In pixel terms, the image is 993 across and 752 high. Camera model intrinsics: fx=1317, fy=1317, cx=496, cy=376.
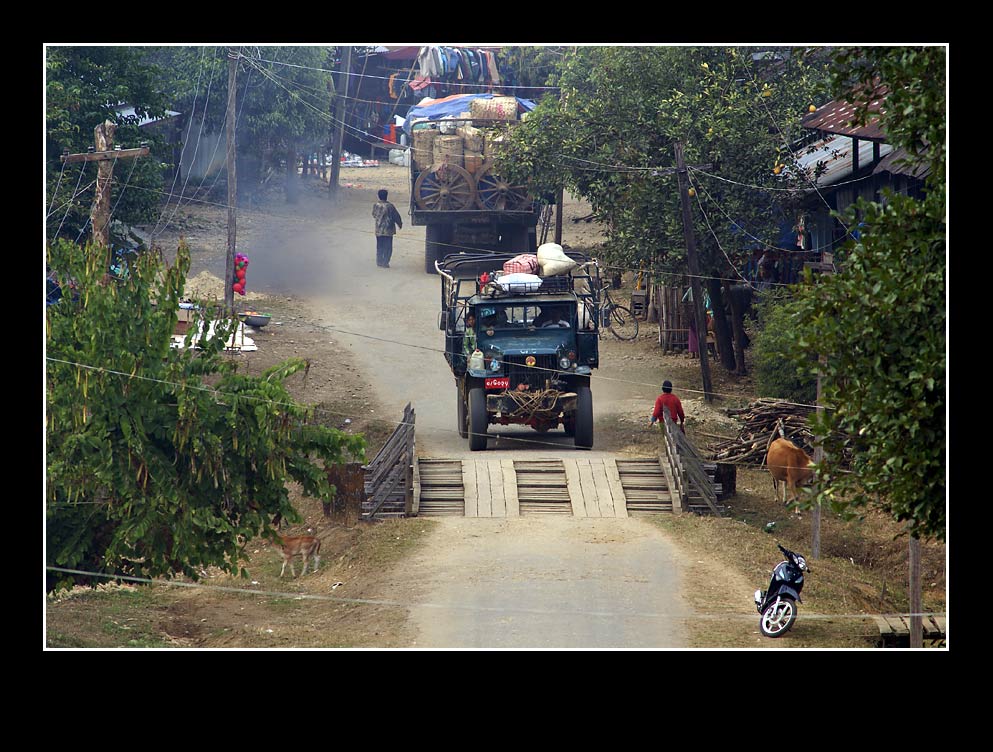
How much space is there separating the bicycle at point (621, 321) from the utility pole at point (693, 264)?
193 inches

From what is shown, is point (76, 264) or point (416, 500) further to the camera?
point (416, 500)

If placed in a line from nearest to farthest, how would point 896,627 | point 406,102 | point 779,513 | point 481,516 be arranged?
point 896,627 → point 481,516 → point 779,513 → point 406,102

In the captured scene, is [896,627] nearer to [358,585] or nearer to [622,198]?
[358,585]

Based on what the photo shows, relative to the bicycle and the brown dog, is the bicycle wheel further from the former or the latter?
the brown dog

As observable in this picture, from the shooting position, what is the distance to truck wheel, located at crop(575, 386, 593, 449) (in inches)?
795

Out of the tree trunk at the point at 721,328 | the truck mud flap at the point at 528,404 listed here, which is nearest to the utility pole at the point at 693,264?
the tree trunk at the point at 721,328

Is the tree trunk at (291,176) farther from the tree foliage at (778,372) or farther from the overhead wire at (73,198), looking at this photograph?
the tree foliage at (778,372)

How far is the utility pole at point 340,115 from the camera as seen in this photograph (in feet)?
140

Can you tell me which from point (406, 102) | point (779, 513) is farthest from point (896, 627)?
point (406, 102)

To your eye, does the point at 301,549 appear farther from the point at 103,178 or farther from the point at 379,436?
the point at 103,178

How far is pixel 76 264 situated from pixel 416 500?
6.19 m

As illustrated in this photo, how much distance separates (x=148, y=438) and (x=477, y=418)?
23.5 ft

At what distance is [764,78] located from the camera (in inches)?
1035

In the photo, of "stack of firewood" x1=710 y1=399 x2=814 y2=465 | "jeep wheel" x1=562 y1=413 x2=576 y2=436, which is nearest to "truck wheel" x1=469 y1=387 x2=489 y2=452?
"jeep wheel" x1=562 y1=413 x2=576 y2=436
